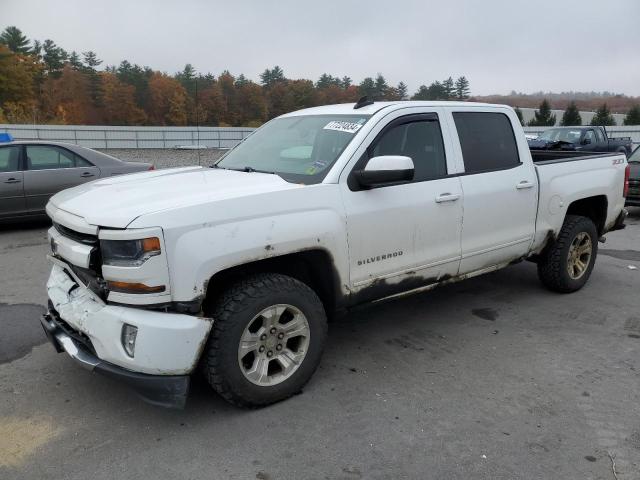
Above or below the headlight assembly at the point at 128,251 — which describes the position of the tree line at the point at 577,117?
above

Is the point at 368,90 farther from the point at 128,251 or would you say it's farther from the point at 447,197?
the point at 128,251

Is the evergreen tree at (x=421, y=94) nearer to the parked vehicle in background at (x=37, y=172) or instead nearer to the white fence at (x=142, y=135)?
the parked vehicle in background at (x=37, y=172)

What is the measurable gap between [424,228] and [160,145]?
28.9 m

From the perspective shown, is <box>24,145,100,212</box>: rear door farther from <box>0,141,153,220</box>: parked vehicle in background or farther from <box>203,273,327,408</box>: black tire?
<box>203,273,327,408</box>: black tire

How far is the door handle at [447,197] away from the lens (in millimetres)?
3891

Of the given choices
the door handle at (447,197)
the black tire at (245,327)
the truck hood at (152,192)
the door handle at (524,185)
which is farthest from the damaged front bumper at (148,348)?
the door handle at (524,185)

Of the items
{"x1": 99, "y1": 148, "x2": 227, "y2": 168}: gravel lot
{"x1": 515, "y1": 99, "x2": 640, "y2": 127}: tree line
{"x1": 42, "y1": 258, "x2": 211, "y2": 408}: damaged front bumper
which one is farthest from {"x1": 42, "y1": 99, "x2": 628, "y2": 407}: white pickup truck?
{"x1": 515, "y1": 99, "x2": 640, "y2": 127}: tree line

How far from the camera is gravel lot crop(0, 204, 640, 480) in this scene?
2.72 meters

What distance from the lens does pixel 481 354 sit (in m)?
4.03

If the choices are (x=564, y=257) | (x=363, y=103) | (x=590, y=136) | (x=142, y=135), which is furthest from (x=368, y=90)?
(x=142, y=135)

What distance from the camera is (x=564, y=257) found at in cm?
516

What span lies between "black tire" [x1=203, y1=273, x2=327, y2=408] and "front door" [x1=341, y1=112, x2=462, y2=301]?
431mm

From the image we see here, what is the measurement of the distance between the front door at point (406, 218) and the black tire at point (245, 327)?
0.43 metres

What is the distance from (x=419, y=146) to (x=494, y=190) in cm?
81
